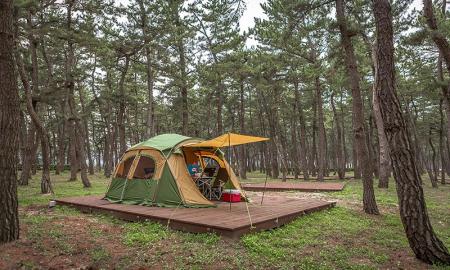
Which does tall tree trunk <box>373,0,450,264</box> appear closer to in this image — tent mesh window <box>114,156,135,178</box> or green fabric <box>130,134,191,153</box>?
green fabric <box>130,134,191,153</box>

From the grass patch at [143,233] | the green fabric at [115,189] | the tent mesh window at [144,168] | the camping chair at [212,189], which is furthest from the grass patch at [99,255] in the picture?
the camping chair at [212,189]

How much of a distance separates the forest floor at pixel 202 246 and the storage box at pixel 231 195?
2.36 m

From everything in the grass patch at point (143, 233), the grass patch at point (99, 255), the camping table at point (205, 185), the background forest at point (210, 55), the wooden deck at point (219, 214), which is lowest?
the grass patch at point (99, 255)

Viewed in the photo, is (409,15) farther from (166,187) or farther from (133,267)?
(133,267)

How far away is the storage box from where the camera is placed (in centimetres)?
1016

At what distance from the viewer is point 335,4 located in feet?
33.7

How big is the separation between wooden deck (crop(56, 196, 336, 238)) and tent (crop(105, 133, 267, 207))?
0.43 m

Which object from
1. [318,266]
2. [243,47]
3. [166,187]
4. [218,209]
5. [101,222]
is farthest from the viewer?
[243,47]

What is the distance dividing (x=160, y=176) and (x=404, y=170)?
6.31 m

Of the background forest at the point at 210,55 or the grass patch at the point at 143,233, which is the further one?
the background forest at the point at 210,55

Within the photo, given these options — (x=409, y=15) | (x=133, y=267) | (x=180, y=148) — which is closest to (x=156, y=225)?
(x=133, y=267)

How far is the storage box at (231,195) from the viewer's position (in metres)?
10.2

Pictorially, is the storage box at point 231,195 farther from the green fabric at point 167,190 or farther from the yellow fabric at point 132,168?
the yellow fabric at point 132,168

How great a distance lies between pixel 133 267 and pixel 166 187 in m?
4.29
